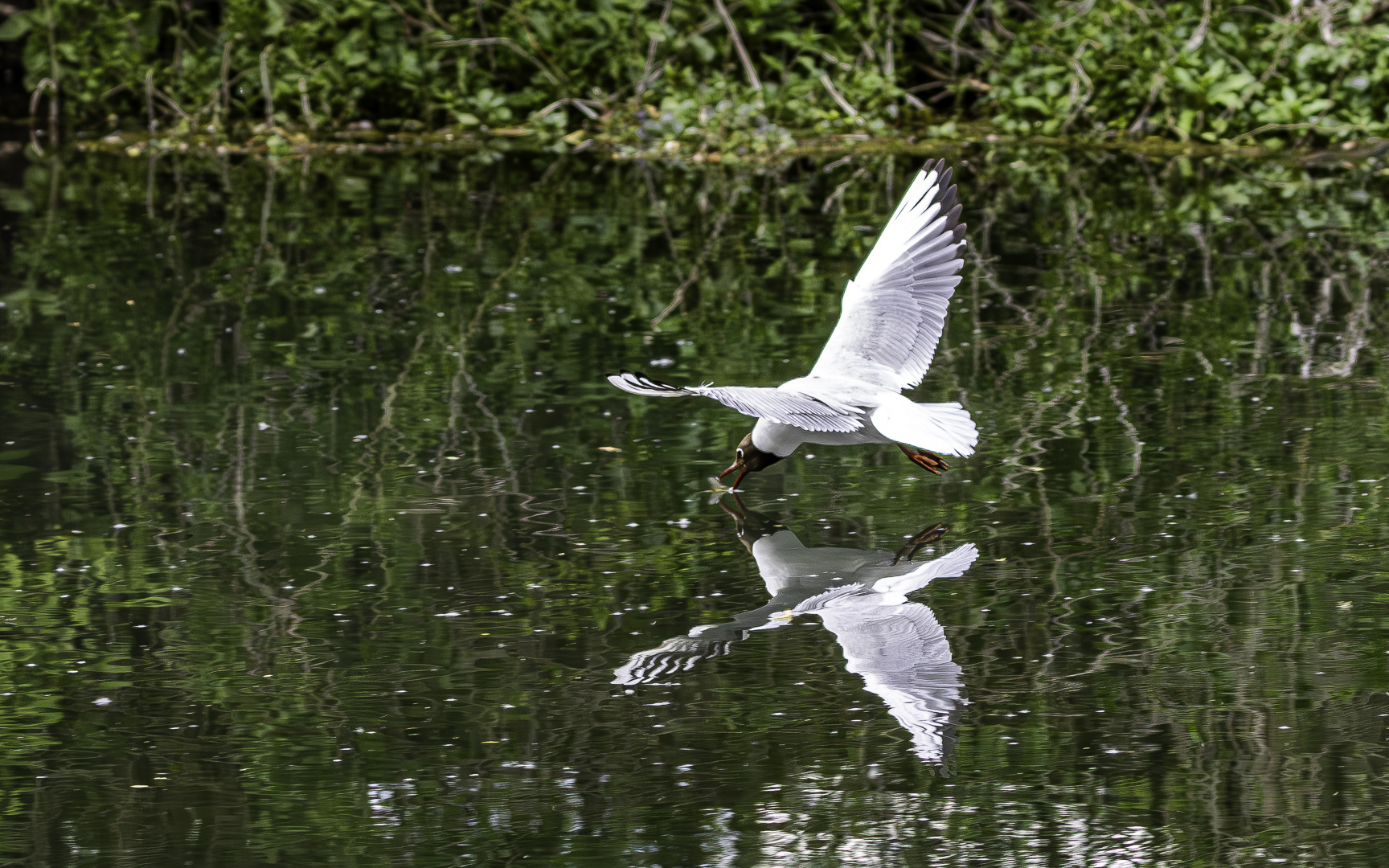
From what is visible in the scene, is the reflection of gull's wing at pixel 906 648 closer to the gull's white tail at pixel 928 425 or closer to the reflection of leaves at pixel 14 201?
the gull's white tail at pixel 928 425

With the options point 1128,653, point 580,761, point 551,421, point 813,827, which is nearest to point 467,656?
point 580,761

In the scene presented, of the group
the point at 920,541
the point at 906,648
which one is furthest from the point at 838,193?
the point at 906,648

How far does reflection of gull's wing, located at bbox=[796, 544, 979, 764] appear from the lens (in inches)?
191

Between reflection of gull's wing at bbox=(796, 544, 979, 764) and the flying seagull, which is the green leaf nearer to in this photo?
the flying seagull

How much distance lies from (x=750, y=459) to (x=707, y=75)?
10.3 meters

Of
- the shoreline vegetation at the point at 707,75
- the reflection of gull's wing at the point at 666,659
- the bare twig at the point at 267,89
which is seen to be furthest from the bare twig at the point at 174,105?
the reflection of gull's wing at the point at 666,659

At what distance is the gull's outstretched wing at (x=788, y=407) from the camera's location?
571 cm

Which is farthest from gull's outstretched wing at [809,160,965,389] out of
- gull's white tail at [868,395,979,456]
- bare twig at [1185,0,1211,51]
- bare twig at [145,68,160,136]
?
bare twig at [145,68,160,136]

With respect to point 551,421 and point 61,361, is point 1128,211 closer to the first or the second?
point 551,421

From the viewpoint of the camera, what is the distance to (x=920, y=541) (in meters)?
6.22

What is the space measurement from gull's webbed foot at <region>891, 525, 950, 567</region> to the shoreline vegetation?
9276 mm

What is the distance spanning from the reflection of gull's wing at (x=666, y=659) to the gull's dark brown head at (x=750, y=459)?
3.88ft

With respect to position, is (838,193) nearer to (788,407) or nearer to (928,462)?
(928,462)

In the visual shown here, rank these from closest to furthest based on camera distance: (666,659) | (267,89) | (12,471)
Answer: (666,659) < (12,471) < (267,89)
